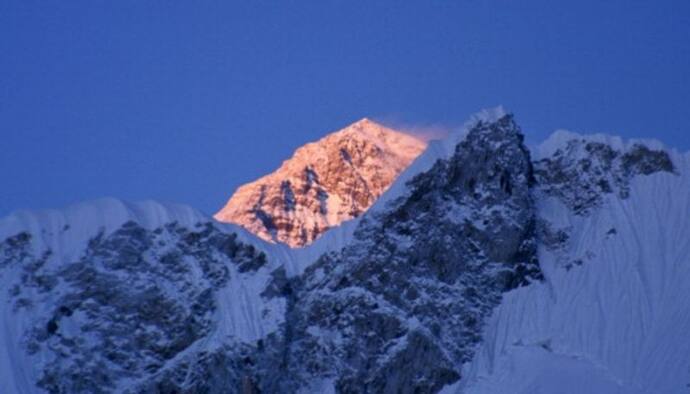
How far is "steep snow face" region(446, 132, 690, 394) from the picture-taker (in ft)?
425

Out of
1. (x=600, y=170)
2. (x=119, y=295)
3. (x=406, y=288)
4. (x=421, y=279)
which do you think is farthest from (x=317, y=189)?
(x=119, y=295)

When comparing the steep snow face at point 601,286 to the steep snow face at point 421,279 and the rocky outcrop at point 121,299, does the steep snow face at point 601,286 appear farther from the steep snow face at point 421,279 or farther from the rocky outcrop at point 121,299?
the rocky outcrop at point 121,299

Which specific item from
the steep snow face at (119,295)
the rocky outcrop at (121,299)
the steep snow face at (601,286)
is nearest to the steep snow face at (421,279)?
the steep snow face at (601,286)

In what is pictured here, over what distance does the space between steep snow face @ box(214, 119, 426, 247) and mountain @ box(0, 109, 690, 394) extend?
73.1ft

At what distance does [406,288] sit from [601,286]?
1214cm

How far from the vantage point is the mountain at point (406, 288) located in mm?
131750

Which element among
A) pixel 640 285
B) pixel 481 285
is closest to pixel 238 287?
pixel 481 285

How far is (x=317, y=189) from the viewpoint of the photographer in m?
170

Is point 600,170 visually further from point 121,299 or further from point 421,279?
point 121,299

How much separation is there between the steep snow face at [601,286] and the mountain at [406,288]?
14 cm

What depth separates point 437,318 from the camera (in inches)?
5310

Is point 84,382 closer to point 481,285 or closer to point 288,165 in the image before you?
point 481,285

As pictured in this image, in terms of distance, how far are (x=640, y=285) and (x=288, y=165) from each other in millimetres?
44368

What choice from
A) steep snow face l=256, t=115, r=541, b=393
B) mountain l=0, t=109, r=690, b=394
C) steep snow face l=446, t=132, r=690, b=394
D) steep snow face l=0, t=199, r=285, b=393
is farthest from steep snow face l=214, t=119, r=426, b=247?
steep snow face l=446, t=132, r=690, b=394
